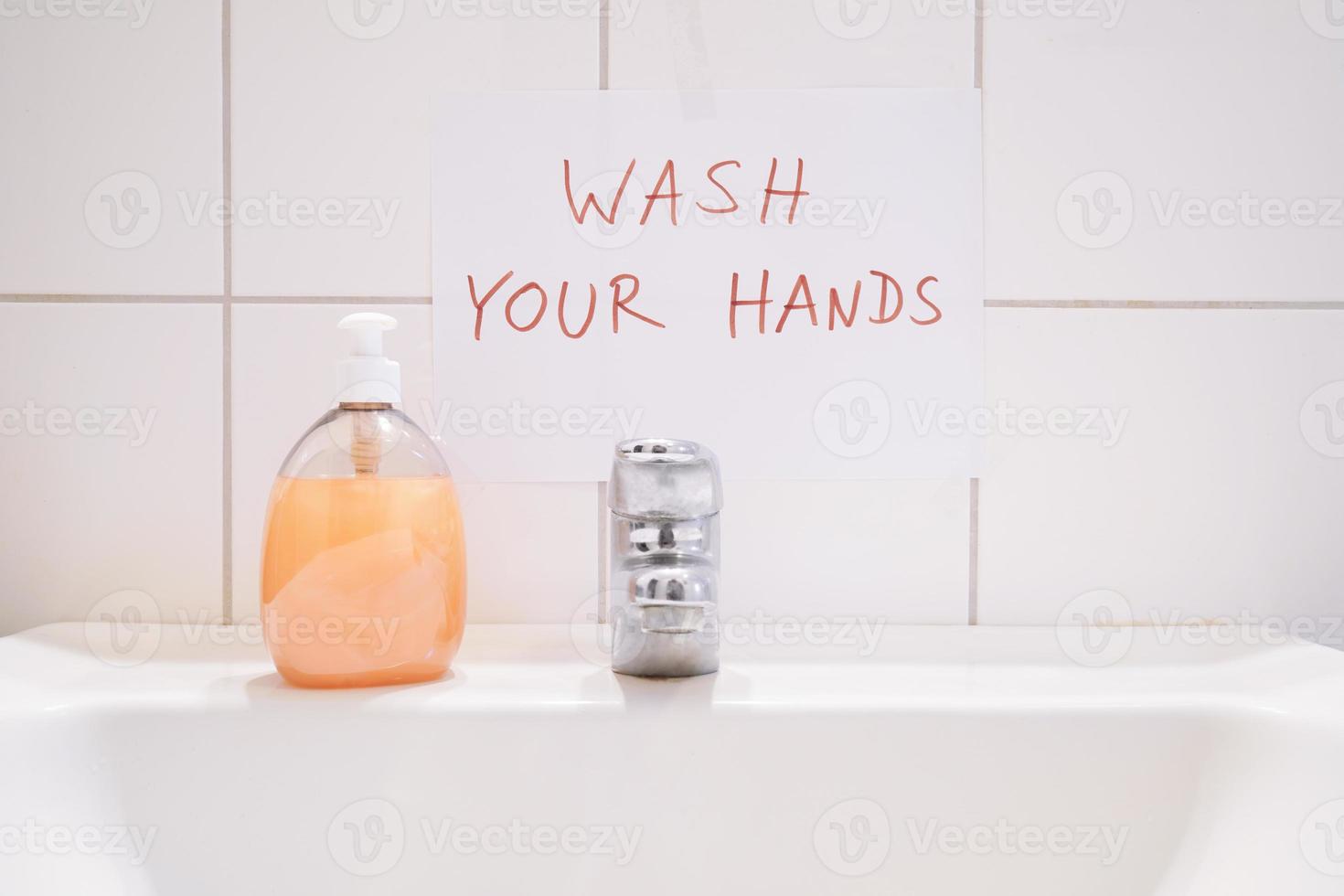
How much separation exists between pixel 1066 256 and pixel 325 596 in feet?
1.58

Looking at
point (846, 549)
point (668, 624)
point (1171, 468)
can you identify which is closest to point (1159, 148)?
point (1171, 468)

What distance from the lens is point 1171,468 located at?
59cm

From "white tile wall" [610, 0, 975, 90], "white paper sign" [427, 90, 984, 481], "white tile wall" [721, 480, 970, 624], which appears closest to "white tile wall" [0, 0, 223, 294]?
"white paper sign" [427, 90, 984, 481]

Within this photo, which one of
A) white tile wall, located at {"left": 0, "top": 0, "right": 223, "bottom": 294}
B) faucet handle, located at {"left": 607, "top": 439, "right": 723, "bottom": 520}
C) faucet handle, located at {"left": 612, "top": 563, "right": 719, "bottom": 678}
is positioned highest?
white tile wall, located at {"left": 0, "top": 0, "right": 223, "bottom": 294}

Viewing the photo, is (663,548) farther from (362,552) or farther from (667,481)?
(362,552)

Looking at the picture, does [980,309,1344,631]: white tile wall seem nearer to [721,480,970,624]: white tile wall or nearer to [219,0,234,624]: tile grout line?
[721,480,970,624]: white tile wall

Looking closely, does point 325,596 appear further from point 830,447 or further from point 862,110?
point 862,110

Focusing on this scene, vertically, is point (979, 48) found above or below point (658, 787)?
above

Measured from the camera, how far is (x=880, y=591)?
59 centimetres

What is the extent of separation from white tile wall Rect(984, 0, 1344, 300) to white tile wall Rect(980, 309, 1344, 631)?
33 mm

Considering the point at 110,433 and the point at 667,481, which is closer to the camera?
the point at 667,481

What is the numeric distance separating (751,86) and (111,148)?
15.9 inches

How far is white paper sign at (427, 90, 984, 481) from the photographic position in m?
0.58

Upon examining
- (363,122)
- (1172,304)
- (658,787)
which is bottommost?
(658,787)
